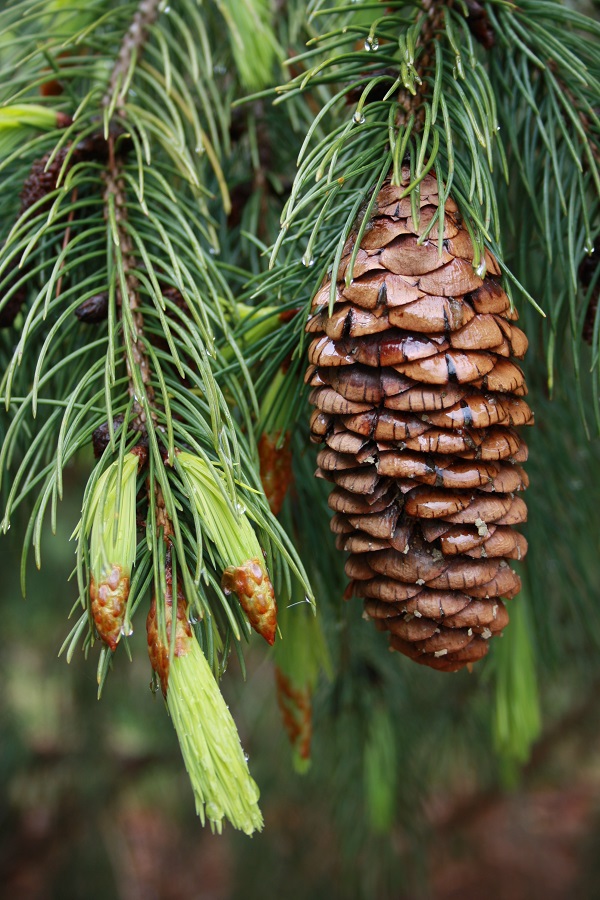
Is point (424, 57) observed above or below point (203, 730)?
above

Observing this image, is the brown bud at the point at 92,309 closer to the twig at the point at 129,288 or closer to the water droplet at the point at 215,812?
the twig at the point at 129,288

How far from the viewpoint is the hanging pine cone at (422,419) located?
47cm

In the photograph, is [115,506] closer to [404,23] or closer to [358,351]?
[358,351]

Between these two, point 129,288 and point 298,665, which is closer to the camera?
point 129,288

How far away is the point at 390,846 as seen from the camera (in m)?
1.43

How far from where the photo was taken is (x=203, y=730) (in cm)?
43

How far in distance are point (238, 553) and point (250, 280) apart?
22cm

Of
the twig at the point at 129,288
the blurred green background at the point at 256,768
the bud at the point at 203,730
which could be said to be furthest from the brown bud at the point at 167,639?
the blurred green background at the point at 256,768

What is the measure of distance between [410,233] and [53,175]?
0.99 ft

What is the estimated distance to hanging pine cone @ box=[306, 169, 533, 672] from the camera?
470 millimetres

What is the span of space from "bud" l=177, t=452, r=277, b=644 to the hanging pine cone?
7 cm

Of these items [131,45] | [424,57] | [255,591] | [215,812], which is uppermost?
[131,45]

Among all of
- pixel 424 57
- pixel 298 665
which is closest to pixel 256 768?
pixel 298 665

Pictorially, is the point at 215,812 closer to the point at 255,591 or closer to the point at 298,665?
the point at 255,591
